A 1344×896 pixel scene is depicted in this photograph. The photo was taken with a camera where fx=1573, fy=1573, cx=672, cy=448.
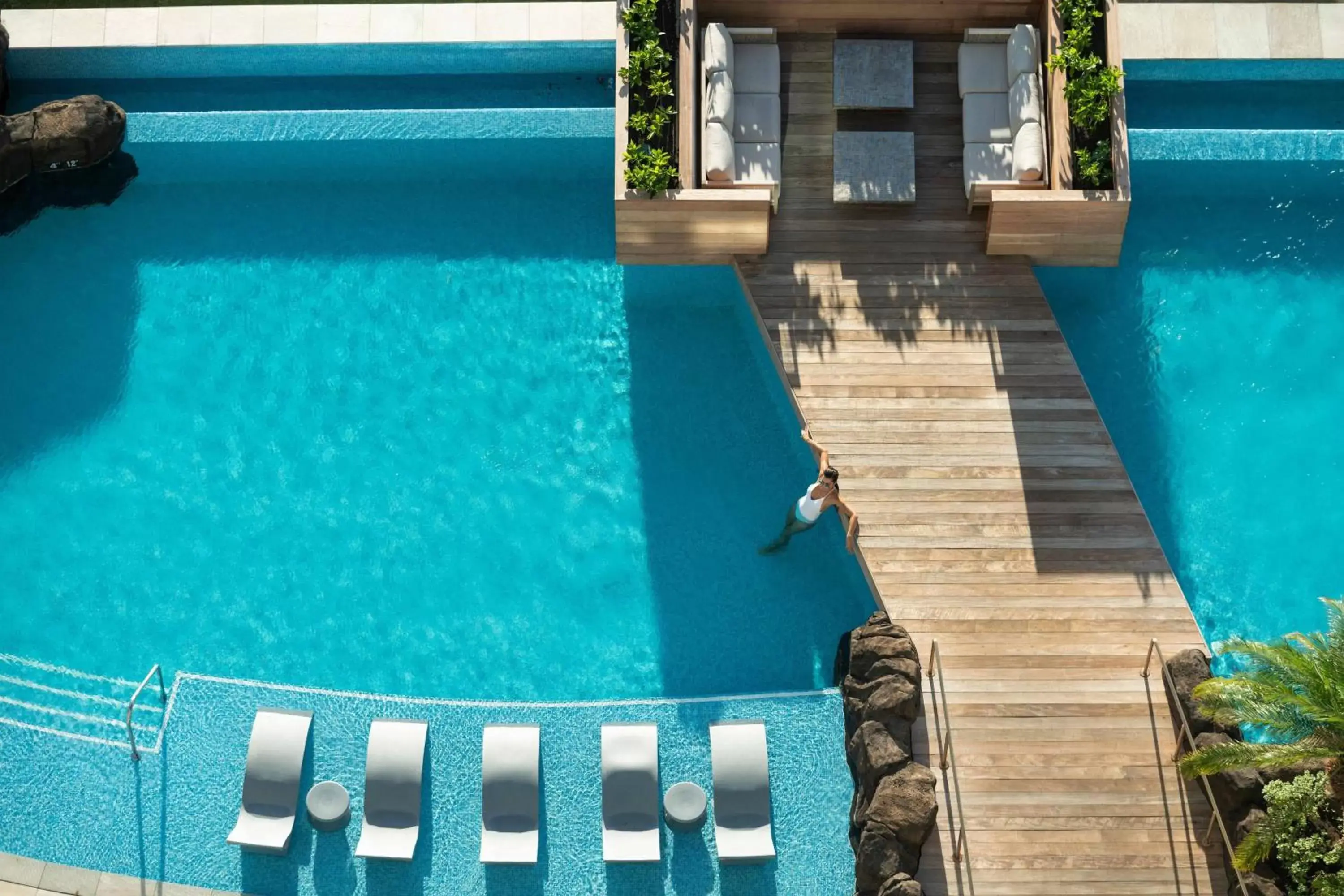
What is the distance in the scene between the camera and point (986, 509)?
1591 cm

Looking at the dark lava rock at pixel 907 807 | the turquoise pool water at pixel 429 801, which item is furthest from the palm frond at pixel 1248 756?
the turquoise pool water at pixel 429 801

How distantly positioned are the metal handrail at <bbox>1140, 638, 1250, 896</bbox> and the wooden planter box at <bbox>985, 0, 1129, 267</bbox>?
4.29 meters

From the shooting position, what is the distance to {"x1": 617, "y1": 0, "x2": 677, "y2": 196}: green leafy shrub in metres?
16.2

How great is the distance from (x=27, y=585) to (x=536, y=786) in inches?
235

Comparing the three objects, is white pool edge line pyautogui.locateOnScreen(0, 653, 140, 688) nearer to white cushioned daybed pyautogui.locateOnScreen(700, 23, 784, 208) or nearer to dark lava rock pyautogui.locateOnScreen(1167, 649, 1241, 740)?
white cushioned daybed pyautogui.locateOnScreen(700, 23, 784, 208)

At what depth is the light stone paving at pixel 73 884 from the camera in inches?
598

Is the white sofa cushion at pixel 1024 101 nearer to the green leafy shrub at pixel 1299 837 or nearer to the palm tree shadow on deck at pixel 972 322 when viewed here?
the palm tree shadow on deck at pixel 972 322

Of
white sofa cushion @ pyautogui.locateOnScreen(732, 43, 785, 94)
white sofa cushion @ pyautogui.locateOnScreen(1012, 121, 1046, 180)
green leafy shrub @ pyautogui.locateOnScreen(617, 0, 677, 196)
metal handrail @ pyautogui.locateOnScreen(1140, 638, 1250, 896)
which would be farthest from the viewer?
white sofa cushion @ pyautogui.locateOnScreen(732, 43, 785, 94)

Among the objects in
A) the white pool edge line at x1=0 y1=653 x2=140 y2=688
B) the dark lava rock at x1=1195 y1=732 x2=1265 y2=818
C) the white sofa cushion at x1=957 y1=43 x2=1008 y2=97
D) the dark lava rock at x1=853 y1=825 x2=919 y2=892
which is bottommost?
the dark lava rock at x1=853 y1=825 x2=919 y2=892

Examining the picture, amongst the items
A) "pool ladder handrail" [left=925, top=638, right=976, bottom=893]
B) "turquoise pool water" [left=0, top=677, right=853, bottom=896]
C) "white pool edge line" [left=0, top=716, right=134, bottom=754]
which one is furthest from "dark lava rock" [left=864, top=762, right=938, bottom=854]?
"white pool edge line" [left=0, top=716, right=134, bottom=754]

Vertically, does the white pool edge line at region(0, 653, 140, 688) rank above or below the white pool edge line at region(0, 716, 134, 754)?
above

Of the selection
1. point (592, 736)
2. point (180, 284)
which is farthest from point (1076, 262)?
point (180, 284)

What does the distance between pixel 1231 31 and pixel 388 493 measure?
11.1 meters

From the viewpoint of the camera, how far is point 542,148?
1831cm
